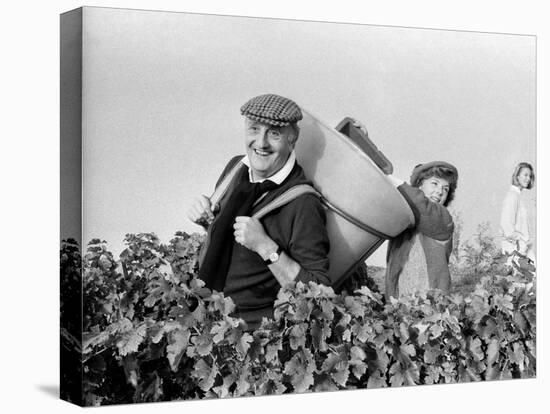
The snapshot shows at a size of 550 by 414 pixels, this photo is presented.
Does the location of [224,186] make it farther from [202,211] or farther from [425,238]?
[425,238]

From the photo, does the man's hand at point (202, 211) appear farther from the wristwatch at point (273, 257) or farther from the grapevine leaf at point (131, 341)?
the grapevine leaf at point (131, 341)

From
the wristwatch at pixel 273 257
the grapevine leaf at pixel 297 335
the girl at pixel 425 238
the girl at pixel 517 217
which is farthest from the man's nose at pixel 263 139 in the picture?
the girl at pixel 517 217

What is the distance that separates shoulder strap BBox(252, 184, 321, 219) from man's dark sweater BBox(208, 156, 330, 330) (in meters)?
0.02

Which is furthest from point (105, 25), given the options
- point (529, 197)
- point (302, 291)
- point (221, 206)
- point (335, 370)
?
point (529, 197)

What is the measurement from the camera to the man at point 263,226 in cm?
803

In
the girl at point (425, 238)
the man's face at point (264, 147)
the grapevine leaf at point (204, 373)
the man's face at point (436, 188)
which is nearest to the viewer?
the grapevine leaf at point (204, 373)

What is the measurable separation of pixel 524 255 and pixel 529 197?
414 mm

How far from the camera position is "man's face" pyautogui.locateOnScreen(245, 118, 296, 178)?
8.12 metres

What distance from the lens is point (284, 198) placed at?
26.7 ft

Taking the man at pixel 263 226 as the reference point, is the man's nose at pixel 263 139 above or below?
above

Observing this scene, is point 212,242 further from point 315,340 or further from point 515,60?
point 515,60

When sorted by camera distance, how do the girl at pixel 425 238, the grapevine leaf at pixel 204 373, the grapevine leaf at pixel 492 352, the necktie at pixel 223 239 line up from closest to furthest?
1. the grapevine leaf at pixel 204 373
2. the necktie at pixel 223 239
3. the girl at pixel 425 238
4. the grapevine leaf at pixel 492 352

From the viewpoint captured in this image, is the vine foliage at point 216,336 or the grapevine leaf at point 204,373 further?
the grapevine leaf at point 204,373

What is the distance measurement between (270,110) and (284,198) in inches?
21.8
